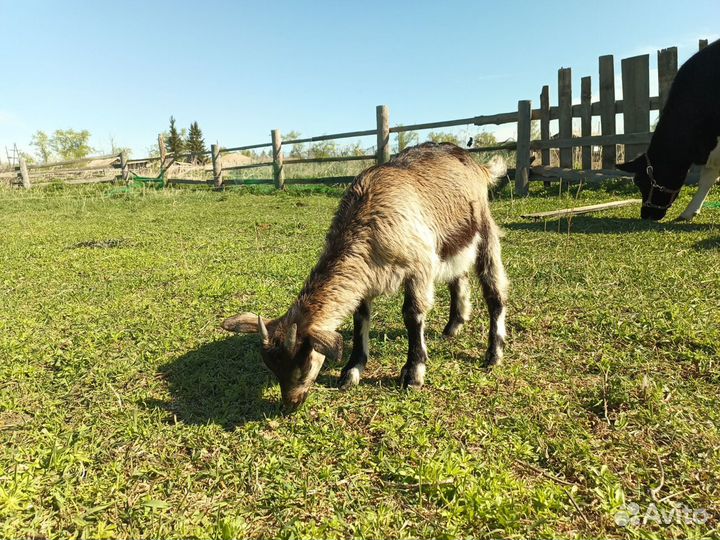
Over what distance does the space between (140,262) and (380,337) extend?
473 cm

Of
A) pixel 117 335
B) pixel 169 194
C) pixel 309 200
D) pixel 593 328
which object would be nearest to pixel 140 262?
pixel 117 335

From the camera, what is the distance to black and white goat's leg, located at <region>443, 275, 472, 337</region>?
469cm

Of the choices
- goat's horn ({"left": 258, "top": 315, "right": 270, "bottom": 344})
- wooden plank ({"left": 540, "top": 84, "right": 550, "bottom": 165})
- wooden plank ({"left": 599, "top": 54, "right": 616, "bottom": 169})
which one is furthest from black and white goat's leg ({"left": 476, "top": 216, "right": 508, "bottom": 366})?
wooden plank ({"left": 540, "top": 84, "right": 550, "bottom": 165})

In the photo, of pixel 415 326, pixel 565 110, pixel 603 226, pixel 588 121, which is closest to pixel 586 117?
pixel 588 121

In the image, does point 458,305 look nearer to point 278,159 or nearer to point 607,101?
point 607,101

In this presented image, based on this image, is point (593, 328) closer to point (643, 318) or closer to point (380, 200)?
point (643, 318)

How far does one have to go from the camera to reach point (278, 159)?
19.8 meters

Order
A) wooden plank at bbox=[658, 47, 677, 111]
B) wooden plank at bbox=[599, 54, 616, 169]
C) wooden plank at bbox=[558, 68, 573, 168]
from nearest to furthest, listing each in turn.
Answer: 1. wooden plank at bbox=[658, 47, 677, 111]
2. wooden plank at bbox=[599, 54, 616, 169]
3. wooden plank at bbox=[558, 68, 573, 168]

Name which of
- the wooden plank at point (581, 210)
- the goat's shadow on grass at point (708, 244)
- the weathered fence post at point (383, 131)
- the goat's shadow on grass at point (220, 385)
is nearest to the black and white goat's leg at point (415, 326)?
the goat's shadow on grass at point (220, 385)

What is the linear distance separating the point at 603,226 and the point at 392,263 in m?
6.42

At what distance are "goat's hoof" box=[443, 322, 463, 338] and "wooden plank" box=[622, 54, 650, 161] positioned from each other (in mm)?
9492

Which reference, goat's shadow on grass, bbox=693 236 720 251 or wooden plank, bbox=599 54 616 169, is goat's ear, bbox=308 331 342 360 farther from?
wooden plank, bbox=599 54 616 169

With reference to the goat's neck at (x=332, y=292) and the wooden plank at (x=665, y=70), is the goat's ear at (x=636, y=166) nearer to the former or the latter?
the wooden plank at (x=665, y=70)

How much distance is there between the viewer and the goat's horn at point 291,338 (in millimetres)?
3040
